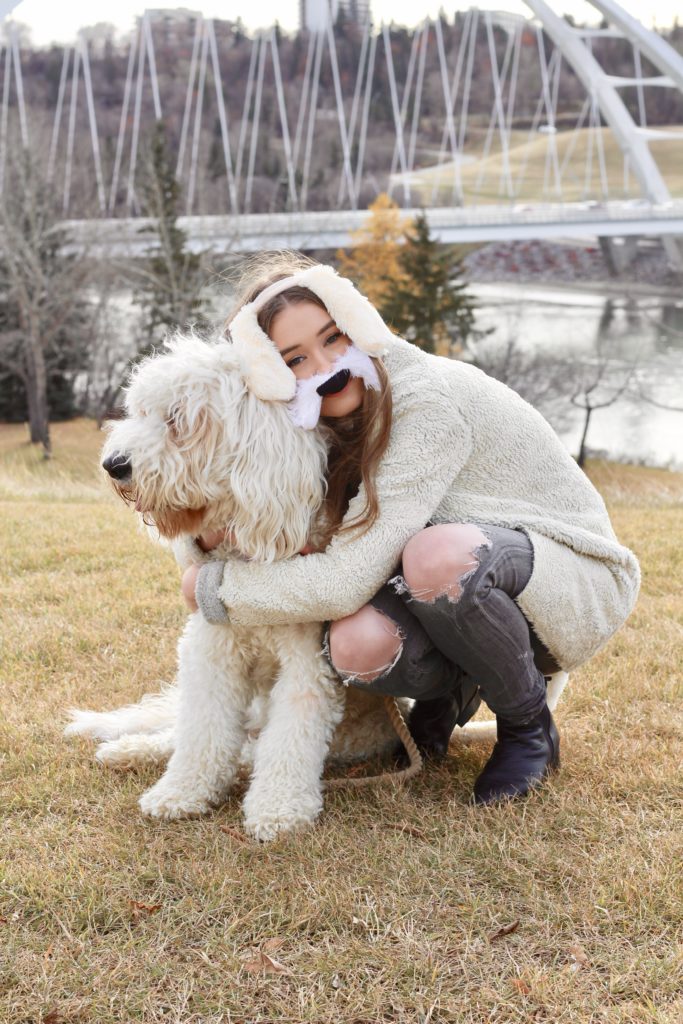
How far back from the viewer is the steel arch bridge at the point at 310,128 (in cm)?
2583

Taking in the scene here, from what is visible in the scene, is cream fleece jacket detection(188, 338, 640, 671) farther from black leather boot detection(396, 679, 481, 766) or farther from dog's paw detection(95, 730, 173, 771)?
dog's paw detection(95, 730, 173, 771)

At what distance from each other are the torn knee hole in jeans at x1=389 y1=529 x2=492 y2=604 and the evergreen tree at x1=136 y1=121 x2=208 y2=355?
805 inches

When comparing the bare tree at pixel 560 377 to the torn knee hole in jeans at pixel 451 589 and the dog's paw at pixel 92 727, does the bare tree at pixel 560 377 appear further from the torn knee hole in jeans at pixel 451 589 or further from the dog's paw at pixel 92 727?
the torn knee hole in jeans at pixel 451 589

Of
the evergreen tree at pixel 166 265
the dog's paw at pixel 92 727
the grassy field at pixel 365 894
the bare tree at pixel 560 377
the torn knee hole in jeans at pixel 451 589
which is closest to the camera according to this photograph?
the grassy field at pixel 365 894

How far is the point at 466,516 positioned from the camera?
2.24m

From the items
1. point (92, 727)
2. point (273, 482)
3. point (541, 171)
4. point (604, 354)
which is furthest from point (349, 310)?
point (541, 171)

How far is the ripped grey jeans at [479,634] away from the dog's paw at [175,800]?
1.54 ft

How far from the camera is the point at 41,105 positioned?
29.0 meters

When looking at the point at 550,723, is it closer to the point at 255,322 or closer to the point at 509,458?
the point at 509,458

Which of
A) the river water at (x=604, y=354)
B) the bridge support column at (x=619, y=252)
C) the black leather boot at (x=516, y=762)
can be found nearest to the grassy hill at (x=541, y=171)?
the bridge support column at (x=619, y=252)

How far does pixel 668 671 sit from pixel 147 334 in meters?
22.4

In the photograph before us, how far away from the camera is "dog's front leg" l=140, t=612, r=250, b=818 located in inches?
91.2

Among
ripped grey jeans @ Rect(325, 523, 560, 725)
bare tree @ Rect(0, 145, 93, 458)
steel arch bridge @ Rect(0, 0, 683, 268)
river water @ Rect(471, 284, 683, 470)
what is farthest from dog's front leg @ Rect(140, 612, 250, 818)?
steel arch bridge @ Rect(0, 0, 683, 268)

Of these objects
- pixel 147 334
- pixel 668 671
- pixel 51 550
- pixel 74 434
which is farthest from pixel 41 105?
pixel 668 671
